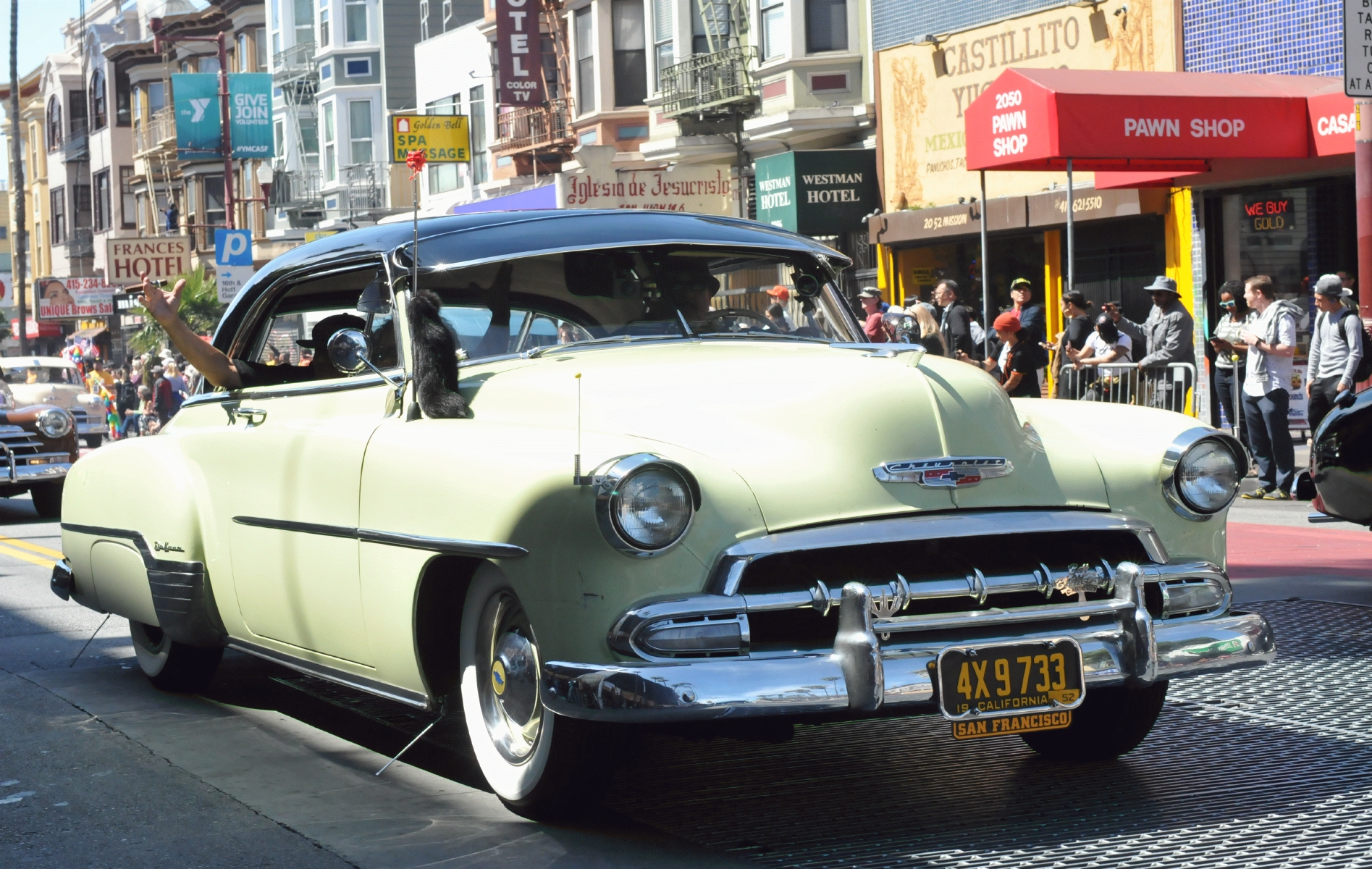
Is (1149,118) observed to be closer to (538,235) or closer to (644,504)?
(538,235)

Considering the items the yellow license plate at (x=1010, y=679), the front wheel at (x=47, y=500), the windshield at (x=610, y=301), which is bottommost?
the front wheel at (x=47, y=500)

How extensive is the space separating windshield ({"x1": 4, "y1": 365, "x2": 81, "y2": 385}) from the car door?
21.0m

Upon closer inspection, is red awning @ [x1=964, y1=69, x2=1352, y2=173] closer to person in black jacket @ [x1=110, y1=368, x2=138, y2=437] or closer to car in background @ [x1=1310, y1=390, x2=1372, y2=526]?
car in background @ [x1=1310, y1=390, x2=1372, y2=526]

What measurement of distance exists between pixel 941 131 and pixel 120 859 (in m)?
20.3

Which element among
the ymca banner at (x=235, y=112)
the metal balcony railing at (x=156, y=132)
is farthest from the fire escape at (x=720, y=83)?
the metal balcony railing at (x=156, y=132)

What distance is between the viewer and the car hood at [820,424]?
4.47 m

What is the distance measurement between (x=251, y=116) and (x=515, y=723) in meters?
40.9

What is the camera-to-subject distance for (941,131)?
23.6 m

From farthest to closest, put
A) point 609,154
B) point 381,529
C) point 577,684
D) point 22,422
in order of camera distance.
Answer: point 609,154
point 22,422
point 381,529
point 577,684

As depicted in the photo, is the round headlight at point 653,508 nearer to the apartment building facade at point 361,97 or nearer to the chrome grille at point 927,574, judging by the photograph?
the chrome grille at point 927,574

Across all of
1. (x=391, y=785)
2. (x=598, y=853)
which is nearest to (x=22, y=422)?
(x=391, y=785)

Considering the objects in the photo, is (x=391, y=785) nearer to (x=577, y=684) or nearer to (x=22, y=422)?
(x=577, y=684)

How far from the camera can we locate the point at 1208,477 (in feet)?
16.2

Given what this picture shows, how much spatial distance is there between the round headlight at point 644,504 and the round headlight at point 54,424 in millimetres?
12884
